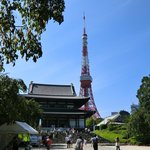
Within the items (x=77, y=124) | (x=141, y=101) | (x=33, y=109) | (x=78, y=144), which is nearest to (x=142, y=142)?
(x=141, y=101)

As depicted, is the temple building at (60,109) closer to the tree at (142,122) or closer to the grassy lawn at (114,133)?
the grassy lawn at (114,133)

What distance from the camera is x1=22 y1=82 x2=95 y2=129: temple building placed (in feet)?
217

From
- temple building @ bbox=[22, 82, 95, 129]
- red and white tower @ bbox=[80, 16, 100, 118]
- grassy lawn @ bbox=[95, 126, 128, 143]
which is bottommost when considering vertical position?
grassy lawn @ bbox=[95, 126, 128, 143]

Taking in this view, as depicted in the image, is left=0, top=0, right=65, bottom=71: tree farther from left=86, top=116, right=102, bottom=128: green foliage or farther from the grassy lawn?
left=86, top=116, right=102, bottom=128: green foliage

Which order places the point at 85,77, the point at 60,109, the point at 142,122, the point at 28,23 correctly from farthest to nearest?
1. the point at 85,77
2. the point at 60,109
3. the point at 142,122
4. the point at 28,23

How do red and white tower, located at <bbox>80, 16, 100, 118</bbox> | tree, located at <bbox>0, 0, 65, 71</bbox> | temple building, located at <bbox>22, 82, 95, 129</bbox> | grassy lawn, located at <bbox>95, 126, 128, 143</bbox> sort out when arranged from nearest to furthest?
1. tree, located at <bbox>0, 0, 65, 71</bbox>
2. grassy lawn, located at <bbox>95, 126, 128, 143</bbox>
3. temple building, located at <bbox>22, 82, 95, 129</bbox>
4. red and white tower, located at <bbox>80, 16, 100, 118</bbox>

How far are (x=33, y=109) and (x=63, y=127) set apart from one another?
22.4 metres

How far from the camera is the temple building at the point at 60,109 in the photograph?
217ft

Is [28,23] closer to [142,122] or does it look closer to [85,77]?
[142,122]

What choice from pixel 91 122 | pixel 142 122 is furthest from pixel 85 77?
pixel 142 122

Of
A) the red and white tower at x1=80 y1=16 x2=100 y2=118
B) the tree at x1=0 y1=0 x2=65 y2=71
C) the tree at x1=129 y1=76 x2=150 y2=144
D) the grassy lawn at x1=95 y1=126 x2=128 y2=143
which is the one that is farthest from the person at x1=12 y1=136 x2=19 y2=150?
the red and white tower at x1=80 y1=16 x2=100 y2=118

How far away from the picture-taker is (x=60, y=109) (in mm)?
67375

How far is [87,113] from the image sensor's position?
2630 inches

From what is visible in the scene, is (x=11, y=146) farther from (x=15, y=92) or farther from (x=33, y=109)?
(x=33, y=109)
